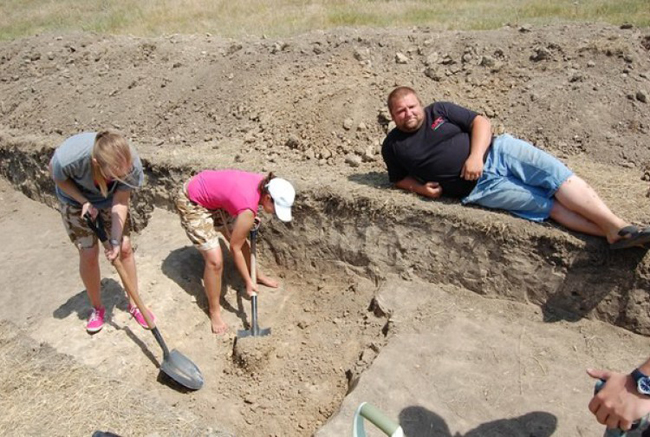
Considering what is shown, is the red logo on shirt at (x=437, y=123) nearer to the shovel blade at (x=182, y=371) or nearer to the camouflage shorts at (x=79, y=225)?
the camouflage shorts at (x=79, y=225)

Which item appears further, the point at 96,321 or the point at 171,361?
the point at 96,321

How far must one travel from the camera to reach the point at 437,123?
4371 millimetres

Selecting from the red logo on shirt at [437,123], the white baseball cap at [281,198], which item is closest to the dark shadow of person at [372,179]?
the red logo on shirt at [437,123]

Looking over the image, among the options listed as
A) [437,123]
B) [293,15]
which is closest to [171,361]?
[437,123]

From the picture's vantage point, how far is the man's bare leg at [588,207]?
3.75 m

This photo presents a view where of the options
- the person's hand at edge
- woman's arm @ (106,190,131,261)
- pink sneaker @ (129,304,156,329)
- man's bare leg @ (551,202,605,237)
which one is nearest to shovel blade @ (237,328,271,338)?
pink sneaker @ (129,304,156,329)

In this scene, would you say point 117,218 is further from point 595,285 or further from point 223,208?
point 595,285

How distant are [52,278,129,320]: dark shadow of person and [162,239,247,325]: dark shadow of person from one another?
0.45m

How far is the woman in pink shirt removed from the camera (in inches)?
162

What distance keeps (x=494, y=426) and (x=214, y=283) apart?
7.95 feet

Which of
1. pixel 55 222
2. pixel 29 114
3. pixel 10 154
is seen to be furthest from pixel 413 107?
pixel 29 114

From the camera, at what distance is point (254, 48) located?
322 inches

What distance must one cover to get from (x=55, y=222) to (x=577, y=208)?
672 centimetres

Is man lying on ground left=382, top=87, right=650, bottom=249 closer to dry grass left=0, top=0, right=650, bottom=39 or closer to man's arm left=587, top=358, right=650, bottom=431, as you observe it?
man's arm left=587, top=358, right=650, bottom=431
